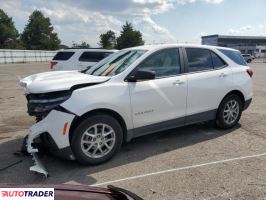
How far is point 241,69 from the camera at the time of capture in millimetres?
6832

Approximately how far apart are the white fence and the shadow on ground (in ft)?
157

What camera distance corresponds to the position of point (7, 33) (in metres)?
79.6

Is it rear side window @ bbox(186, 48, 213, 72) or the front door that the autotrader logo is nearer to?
the front door

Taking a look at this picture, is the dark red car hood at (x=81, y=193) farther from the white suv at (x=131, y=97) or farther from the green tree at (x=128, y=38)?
the green tree at (x=128, y=38)

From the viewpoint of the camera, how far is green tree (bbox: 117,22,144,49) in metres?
68.7

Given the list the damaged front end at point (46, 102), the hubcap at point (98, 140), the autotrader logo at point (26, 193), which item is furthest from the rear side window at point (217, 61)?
the autotrader logo at point (26, 193)

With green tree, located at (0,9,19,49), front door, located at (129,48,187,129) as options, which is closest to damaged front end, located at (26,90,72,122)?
Result: front door, located at (129,48,187,129)

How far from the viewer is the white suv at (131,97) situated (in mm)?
4684

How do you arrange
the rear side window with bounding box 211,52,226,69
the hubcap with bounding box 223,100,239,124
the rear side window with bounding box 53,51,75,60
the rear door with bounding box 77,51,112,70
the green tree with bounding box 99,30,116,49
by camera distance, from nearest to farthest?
the rear side window with bounding box 211,52,226,69
the hubcap with bounding box 223,100,239,124
the rear door with bounding box 77,51,112,70
the rear side window with bounding box 53,51,75,60
the green tree with bounding box 99,30,116,49

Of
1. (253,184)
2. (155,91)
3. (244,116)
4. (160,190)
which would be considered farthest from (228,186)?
(244,116)

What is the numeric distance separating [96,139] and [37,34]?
90879mm

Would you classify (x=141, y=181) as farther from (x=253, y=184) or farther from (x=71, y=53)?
(x=71, y=53)

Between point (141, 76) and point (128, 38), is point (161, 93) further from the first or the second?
point (128, 38)

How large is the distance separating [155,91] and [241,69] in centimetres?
242
